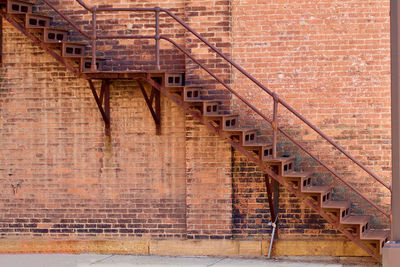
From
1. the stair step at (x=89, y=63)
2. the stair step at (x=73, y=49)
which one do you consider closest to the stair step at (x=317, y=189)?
the stair step at (x=89, y=63)

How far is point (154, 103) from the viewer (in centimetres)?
1163

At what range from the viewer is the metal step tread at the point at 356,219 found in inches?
400

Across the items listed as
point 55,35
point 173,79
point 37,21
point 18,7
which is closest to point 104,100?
point 55,35

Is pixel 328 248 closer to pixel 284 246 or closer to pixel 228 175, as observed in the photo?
pixel 284 246

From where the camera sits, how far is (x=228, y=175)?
37.2 ft

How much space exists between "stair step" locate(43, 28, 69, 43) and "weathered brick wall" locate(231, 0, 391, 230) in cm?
267

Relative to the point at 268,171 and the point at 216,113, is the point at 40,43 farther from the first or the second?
the point at 268,171

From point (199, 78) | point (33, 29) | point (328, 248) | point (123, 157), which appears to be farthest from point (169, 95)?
point (328, 248)

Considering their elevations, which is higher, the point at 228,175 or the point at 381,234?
the point at 228,175

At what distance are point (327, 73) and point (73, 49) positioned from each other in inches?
155

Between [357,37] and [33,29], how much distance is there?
4984 mm

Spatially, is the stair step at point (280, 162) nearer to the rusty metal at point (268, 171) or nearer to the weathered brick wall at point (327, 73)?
the rusty metal at point (268, 171)

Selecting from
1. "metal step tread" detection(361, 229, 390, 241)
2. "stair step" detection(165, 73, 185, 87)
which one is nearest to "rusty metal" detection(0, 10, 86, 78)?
"stair step" detection(165, 73, 185, 87)

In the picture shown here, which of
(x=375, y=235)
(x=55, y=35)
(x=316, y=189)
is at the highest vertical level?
(x=55, y=35)
